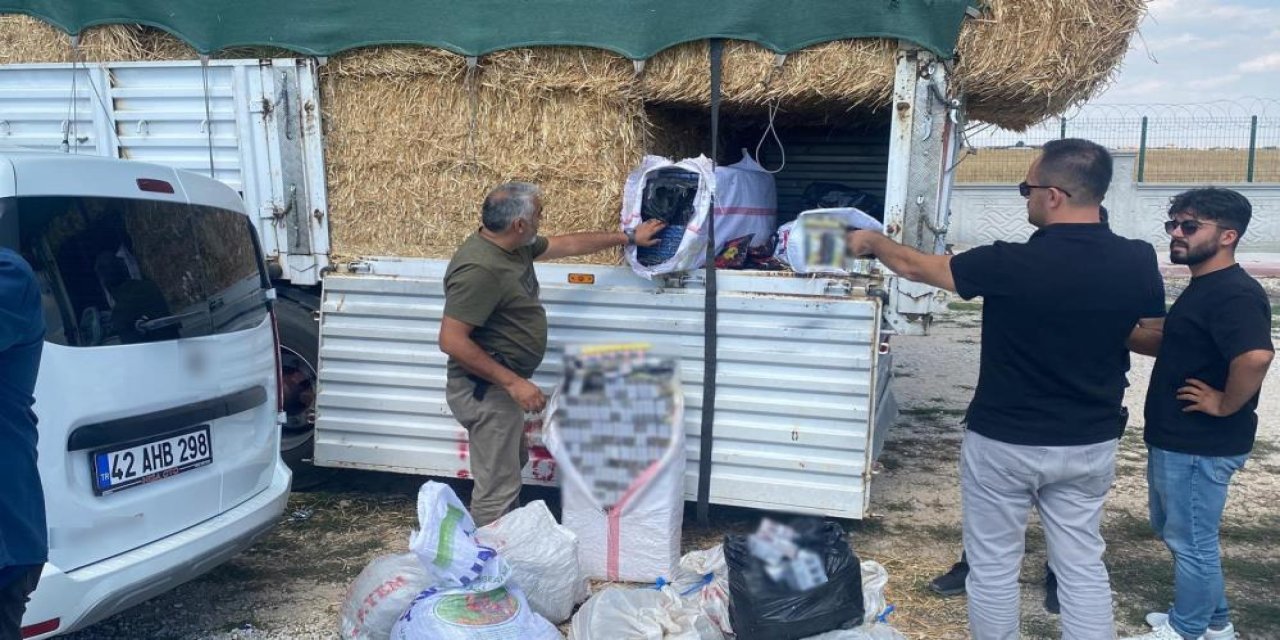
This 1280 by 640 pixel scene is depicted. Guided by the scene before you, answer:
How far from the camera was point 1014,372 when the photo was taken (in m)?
3.01

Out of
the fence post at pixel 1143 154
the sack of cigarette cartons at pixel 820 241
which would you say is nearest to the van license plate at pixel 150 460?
the sack of cigarette cartons at pixel 820 241

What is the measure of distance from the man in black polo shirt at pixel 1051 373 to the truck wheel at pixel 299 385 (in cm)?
326

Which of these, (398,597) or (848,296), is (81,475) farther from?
(848,296)

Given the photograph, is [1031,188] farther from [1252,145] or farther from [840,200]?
[1252,145]

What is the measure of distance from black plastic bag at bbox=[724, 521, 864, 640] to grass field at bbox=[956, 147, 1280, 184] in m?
15.4

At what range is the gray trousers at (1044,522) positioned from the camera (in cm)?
303

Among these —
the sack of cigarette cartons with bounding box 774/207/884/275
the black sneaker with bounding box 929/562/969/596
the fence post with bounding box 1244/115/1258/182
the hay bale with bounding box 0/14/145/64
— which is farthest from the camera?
the fence post with bounding box 1244/115/1258/182

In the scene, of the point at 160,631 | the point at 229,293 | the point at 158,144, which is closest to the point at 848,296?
the point at 229,293

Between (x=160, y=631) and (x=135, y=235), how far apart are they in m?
1.58

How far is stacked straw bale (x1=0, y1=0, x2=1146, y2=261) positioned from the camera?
433 centimetres

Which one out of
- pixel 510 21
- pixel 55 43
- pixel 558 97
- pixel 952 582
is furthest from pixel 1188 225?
pixel 55 43

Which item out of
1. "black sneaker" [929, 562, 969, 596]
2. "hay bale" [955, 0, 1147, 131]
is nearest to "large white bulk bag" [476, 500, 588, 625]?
"black sneaker" [929, 562, 969, 596]

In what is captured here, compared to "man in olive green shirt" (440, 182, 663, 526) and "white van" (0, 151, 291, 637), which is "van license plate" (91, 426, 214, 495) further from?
"man in olive green shirt" (440, 182, 663, 526)

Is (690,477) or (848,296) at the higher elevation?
(848,296)
